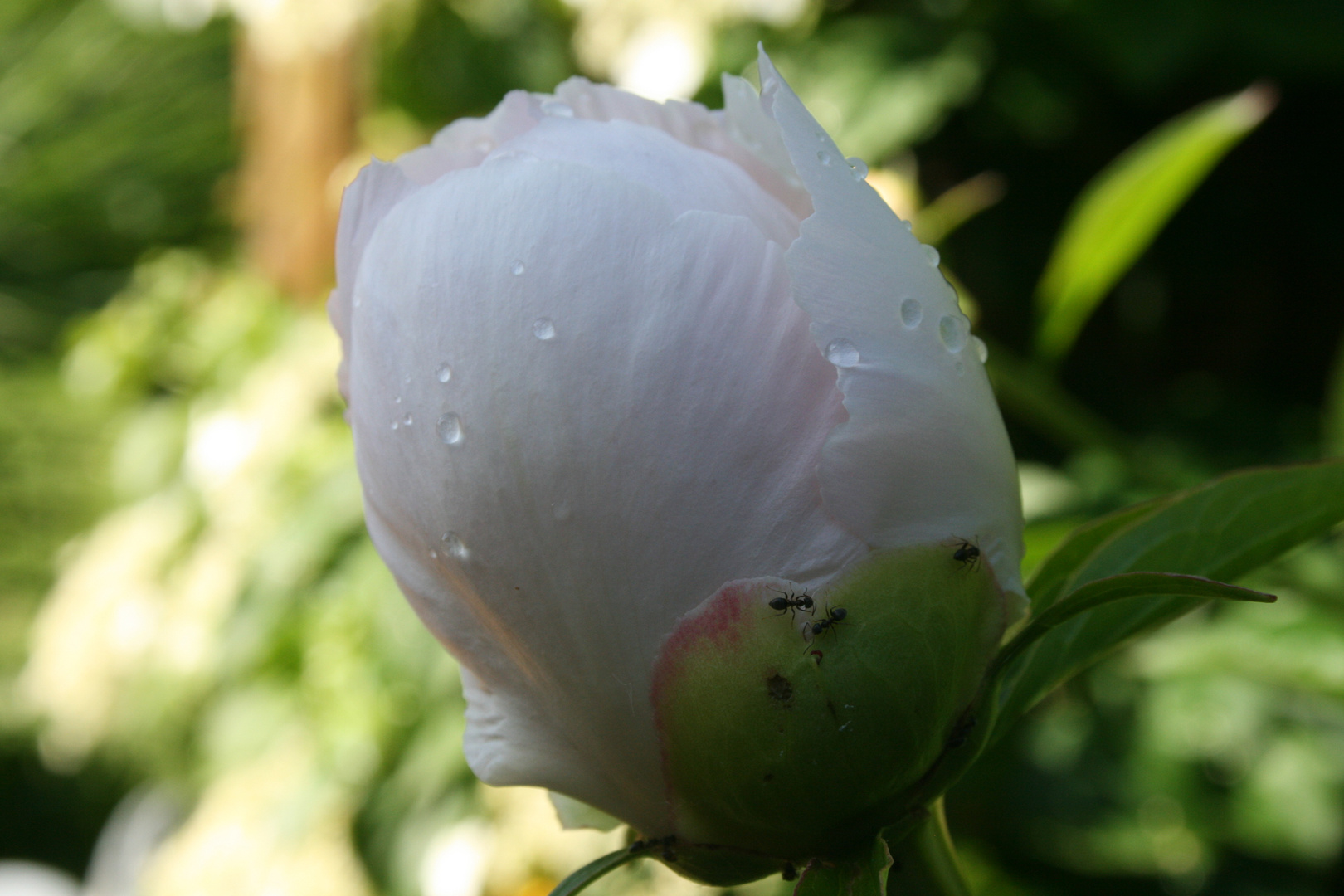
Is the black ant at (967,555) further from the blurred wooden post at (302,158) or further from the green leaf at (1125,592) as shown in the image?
the blurred wooden post at (302,158)

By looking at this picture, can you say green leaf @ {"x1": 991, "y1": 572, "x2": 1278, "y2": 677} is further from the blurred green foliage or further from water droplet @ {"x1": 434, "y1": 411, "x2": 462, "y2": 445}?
the blurred green foliage

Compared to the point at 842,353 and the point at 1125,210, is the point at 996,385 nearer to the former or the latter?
the point at 1125,210

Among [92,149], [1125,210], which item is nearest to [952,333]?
[1125,210]

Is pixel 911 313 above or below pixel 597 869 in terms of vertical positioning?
above

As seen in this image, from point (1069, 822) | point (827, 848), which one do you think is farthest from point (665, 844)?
point (1069, 822)

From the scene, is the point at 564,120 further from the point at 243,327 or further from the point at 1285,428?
the point at 243,327

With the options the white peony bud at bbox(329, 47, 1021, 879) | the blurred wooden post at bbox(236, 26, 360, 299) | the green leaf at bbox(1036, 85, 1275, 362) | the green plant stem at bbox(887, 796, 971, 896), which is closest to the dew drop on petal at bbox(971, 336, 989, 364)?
the white peony bud at bbox(329, 47, 1021, 879)

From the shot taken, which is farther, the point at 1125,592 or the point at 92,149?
the point at 92,149
